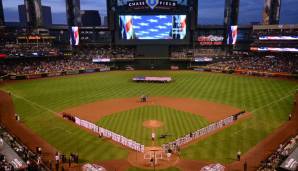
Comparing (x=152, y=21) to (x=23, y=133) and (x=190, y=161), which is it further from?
(x=190, y=161)

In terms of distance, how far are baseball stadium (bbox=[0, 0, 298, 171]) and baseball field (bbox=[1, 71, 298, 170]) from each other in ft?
0.57

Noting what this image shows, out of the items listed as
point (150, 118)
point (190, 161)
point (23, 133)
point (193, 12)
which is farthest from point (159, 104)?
point (193, 12)

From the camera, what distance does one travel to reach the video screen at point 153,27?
93375 millimetres

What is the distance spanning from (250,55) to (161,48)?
34.8 m

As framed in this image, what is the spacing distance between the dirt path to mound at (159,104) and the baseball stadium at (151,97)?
184 mm

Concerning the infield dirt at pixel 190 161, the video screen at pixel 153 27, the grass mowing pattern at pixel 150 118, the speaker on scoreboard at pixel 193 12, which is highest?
the speaker on scoreboard at pixel 193 12

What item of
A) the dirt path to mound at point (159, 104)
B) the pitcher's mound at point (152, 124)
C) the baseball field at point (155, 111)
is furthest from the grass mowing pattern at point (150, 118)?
the dirt path to mound at point (159, 104)

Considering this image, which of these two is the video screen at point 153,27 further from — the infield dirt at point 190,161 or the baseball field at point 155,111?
the infield dirt at point 190,161

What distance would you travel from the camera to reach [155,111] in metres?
42.2

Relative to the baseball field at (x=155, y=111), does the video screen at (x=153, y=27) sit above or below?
above

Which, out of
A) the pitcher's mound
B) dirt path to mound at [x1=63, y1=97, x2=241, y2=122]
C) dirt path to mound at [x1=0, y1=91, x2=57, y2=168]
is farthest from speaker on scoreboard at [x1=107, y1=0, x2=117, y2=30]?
the pitcher's mound

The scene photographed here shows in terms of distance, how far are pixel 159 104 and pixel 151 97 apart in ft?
19.3

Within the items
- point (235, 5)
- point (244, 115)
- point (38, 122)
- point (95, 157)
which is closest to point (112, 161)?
point (95, 157)

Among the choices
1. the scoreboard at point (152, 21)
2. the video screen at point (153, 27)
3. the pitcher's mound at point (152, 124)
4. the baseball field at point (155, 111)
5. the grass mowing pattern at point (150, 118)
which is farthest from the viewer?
the video screen at point (153, 27)
